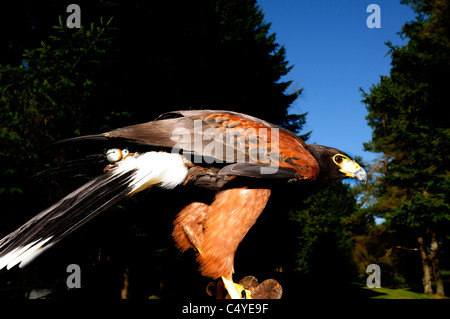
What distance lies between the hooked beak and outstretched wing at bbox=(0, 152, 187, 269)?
1.72m

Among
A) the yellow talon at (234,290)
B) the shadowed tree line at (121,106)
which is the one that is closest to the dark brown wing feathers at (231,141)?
the shadowed tree line at (121,106)

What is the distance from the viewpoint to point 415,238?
15.0 meters

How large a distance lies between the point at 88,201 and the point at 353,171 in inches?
100

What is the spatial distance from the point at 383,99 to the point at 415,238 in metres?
7.63

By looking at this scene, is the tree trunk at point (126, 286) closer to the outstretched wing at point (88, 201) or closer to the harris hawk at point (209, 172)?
the harris hawk at point (209, 172)

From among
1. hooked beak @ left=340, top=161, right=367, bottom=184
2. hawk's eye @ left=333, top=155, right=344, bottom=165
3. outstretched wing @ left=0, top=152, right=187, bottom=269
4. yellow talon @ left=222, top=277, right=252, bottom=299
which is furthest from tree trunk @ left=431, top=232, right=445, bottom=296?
outstretched wing @ left=0, top=152, right=187, bottom=269

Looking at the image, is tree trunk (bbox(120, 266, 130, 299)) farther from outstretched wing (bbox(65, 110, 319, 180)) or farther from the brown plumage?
outstretched wing (bbox(65, 110, 319, 180))

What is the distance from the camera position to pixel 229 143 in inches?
100

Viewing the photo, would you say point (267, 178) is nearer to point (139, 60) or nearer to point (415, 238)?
point (139, 60)

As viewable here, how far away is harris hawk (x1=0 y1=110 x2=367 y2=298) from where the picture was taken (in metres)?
2.25

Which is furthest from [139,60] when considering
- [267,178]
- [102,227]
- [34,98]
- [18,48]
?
[267,178]

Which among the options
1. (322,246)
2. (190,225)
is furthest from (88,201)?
(322,246)

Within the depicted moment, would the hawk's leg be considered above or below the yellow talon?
above
